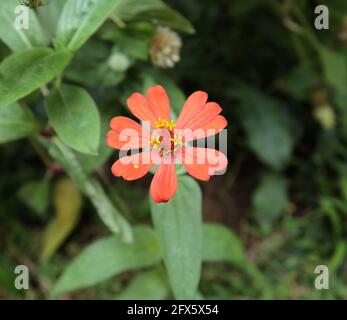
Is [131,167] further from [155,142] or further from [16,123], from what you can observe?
[16,123]

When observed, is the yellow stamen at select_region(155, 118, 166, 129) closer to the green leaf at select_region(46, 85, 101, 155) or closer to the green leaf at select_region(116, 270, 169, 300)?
the green leaf at select_region(46, 85, 101, 155)

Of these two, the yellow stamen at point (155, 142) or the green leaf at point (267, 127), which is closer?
the yellow stamen at point (155, 142)

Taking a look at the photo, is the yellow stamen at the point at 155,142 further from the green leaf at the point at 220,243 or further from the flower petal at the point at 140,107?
the green leaf at the point at 220,243

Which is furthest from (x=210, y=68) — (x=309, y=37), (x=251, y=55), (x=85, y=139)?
(x=85, y=139)

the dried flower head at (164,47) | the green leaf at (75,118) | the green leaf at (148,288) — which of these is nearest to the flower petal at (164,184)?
the green leaf at (75,118)

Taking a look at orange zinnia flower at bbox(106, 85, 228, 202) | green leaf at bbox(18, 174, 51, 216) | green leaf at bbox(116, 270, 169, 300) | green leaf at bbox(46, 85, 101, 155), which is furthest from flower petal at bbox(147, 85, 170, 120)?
green leaf at bbox(18, 174, 51, 216)

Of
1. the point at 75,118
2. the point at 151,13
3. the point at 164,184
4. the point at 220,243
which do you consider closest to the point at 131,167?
the point at 164,184
